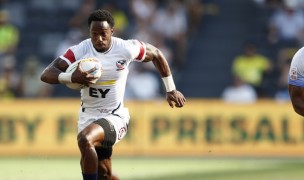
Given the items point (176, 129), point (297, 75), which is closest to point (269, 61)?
point (176, 129)

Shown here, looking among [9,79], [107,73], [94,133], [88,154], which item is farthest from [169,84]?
[9,79]

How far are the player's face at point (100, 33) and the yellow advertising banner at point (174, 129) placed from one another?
914 centimetres

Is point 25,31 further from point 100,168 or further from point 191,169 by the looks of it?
point 100,168

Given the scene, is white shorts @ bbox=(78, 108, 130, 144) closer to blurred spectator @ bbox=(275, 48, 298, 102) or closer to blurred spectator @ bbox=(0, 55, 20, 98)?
blurred spectator @ bbox=(275, 48, 298, 102)

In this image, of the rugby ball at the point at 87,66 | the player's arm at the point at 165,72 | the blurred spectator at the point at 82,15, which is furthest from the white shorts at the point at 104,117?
the blurred spectator at the point at 82,15

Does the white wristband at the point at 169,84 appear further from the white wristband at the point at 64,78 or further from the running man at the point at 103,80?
the white wristband at the point at 64,78

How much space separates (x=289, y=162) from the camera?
58.8 ft

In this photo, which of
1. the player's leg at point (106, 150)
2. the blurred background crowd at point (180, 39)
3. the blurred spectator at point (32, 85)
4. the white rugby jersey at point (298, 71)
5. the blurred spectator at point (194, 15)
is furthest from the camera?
the blurred spectator at point (194, 15)

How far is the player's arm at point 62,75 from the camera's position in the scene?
31.8ft

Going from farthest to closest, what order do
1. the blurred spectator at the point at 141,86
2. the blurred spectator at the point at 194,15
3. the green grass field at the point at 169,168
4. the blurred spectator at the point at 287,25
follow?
the blurred spectator at the point at 194,15 < the blurred spectator at the point at 287,25 < the blurred spectator at the point at 141,86 < the green grass field at the point at 169,168

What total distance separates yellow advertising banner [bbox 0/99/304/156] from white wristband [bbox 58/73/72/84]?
9278 millimetres

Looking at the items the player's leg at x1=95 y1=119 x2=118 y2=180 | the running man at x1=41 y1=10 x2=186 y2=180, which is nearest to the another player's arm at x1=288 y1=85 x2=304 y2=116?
the running man at x1=41 y1=10 x2=186 y2=180

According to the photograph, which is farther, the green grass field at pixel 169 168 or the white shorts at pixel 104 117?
the green grass field at pixel 169 168

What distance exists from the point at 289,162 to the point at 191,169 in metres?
2.51
